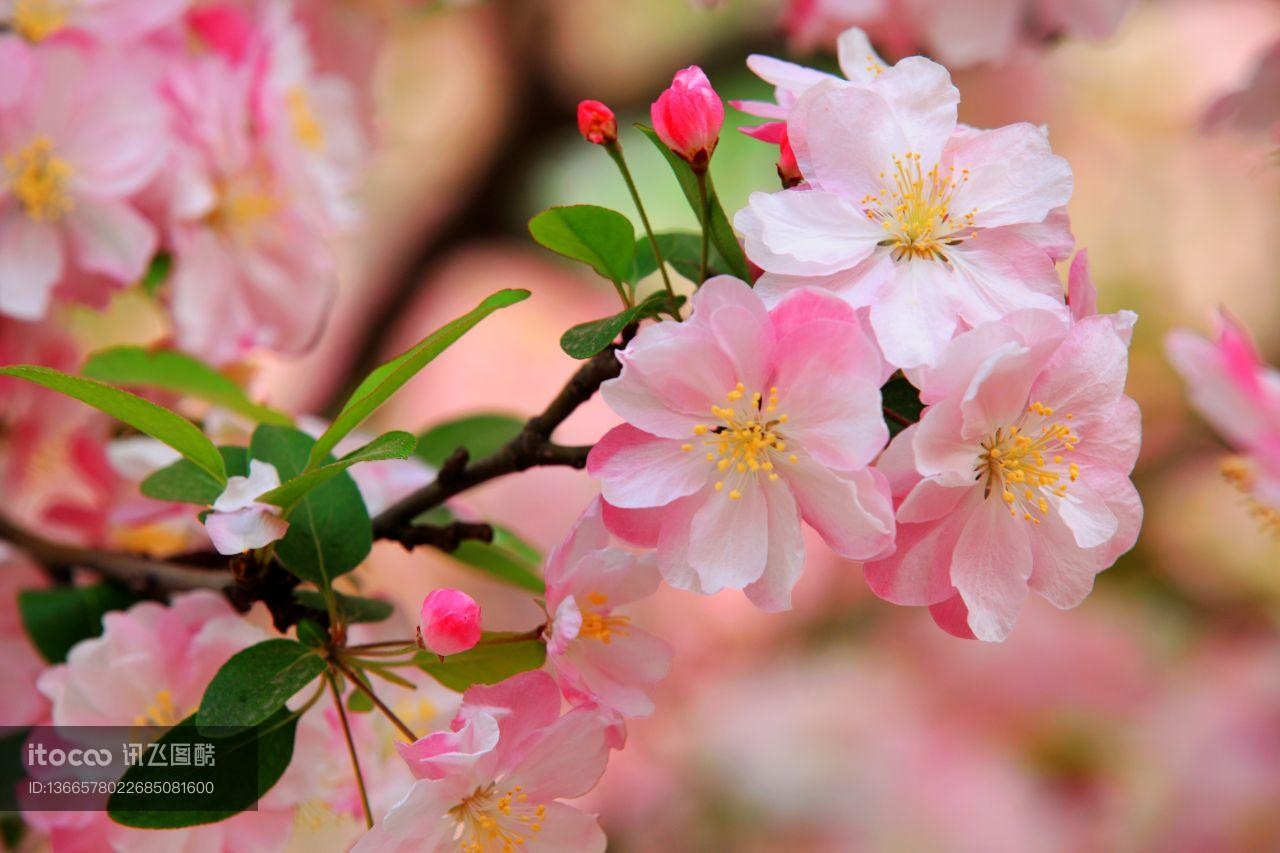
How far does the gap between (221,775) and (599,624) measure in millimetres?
129

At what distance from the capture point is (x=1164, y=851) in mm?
→ 1021

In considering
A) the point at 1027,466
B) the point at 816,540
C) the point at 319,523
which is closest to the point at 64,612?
the point at 319,523

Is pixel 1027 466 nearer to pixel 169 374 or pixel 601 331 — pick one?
pixel 601 331

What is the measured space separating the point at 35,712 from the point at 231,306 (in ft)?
0.74

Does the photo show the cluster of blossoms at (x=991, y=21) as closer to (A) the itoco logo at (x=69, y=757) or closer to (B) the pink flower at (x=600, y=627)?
(B) the pink flower at (x=600, y=627)

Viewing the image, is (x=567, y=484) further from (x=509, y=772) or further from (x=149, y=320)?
(x=509, y=772)

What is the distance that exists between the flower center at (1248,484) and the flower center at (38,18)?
0.56 metres

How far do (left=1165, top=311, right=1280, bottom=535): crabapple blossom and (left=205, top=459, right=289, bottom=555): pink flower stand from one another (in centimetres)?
36

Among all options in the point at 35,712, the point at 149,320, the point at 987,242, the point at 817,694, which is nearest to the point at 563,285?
the point at 149,320

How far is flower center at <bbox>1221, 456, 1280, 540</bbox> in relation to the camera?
1.55 ft

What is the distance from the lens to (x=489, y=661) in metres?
0.39

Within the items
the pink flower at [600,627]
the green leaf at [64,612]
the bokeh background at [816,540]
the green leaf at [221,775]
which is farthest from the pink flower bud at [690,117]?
the bokeh background at [816,540]

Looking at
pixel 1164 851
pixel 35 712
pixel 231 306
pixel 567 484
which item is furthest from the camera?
pixel 567 484

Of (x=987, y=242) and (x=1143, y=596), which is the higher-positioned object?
(x=987, y=242)
